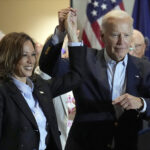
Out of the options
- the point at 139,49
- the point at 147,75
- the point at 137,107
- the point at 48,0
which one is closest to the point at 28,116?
the point at 137,107

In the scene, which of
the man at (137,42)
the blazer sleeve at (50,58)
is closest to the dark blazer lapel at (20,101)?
the blazer sleeve at (50,58)

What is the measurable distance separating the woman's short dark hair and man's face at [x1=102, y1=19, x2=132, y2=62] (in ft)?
1.39

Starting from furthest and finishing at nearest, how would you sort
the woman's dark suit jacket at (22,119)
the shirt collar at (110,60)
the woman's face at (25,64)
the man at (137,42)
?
the man at (137,42) → the shirt collar at (110,60) → the woman's face at (25,64) → the woman's dark suit jacket at (22,119)

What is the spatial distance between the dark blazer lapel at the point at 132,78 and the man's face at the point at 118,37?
0.23 feet

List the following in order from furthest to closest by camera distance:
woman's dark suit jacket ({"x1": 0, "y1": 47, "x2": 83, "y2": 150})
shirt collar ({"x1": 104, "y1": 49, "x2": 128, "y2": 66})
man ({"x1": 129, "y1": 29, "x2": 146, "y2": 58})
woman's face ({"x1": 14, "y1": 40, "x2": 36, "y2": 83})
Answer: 1. man ({"x1": 129, "y1": 29, "x2": 146, "y2": 58})
2. shirt collar ({"x1": 104, "y1": 49, "x2": 128, "y2": 66})
3. woman's face ({"x1": 14, "y1": 40, "x2": 36, "y2": 83})
4. woman's dark suit jacket ({"x1": 0, "y1": 47, "x2": 83, "y2": 150})

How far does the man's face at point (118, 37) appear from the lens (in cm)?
142

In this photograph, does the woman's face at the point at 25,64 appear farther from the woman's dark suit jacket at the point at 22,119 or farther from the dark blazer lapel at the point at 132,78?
the dark blazer lapel at the point at 132,78

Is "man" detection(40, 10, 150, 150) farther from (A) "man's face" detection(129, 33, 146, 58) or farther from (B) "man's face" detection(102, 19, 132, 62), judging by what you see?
(A) "man's face" detection(129, 33, 146, 58)

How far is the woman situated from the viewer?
1.25 m

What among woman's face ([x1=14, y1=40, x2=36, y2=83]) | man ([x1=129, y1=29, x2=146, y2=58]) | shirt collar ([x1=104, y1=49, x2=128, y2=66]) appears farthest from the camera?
man ([x1=129, y1=29, x2=146, y2=58])

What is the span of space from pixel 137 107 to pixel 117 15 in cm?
47

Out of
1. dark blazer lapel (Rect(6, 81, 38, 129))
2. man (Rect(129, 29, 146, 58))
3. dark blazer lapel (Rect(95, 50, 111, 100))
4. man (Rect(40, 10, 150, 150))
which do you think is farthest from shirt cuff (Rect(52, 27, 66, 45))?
man (Rect(129, 29, 146, 58))

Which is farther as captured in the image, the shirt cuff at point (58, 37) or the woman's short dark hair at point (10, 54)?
the shirt cuff at point (58, 37)

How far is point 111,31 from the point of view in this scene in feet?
4.73
